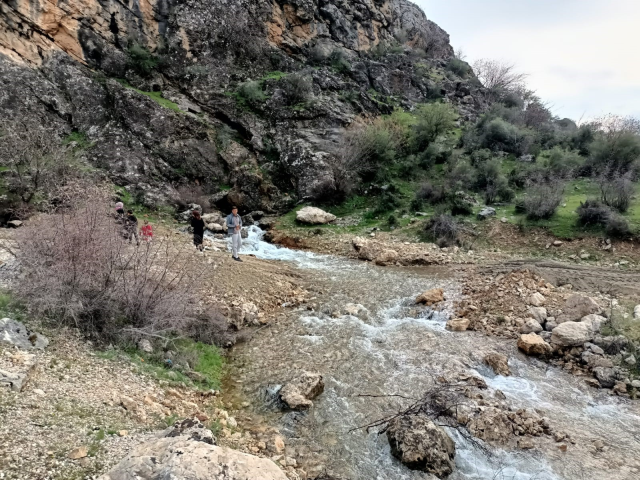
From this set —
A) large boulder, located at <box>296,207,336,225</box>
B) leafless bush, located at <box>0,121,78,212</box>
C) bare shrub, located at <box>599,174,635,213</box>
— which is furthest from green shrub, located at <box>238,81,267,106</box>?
bare shrub, located at <box>599,174,635,213</box>

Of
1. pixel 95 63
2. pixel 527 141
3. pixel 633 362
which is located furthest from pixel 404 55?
pixel 633 362

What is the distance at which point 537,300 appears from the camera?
10445mm

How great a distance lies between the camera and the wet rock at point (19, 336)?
5.45 metres

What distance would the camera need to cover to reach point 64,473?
3.50 m

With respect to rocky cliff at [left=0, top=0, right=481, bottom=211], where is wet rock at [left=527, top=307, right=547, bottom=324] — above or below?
below

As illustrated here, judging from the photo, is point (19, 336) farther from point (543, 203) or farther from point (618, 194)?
point (618, 194)

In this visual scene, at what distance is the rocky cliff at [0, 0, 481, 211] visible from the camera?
21438mm

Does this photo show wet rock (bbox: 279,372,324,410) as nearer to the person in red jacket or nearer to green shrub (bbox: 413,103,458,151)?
the person in red jacket

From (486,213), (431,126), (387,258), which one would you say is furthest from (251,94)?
(486,213)

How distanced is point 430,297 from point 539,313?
9.31 ft

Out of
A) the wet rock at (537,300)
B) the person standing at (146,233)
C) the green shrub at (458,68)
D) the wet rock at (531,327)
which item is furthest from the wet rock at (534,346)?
the green shrub at (458,68)

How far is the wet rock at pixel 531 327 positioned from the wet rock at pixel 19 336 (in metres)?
10.0

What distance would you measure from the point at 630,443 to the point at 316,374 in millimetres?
5163

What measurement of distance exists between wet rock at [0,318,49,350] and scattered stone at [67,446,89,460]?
2452 mm
